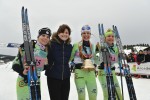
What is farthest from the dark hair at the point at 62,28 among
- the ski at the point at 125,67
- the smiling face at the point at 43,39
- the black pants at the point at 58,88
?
the ski at the point at 125,67

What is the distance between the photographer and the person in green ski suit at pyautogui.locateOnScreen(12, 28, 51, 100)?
512cm

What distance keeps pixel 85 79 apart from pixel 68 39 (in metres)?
0.93

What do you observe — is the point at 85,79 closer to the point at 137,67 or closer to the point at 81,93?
the point at 81,93

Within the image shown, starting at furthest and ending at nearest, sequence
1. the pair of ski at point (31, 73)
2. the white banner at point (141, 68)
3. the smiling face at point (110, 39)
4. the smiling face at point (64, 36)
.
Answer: the white banner at point (141, 68)
the smiling face at point (110, 39)
the smiling face at point (64, 36)
the pair of ski at point (31, 73)

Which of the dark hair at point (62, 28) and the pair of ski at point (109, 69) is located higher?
the dark hair at point (62, 28)

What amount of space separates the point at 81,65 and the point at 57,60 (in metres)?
0.70

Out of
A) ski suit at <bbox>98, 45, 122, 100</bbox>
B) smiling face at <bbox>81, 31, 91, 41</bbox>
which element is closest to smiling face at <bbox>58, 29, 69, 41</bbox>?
smiling face at <bbox>81, 31, 91, 41</bbox>

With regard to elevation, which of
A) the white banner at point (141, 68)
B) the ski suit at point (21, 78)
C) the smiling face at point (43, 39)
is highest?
the smiling face at point (43, 39)

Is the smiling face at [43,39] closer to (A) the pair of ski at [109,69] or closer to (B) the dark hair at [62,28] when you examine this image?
(B) the dark hair at [62,28]

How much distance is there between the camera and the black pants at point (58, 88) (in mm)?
5816

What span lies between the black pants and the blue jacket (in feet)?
0.30

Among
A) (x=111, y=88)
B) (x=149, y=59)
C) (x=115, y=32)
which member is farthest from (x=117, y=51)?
(x=149, y=59)

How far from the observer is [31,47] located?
5223 millimetres

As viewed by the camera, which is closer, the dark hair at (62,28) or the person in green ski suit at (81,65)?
the dark hair at (62,28)
